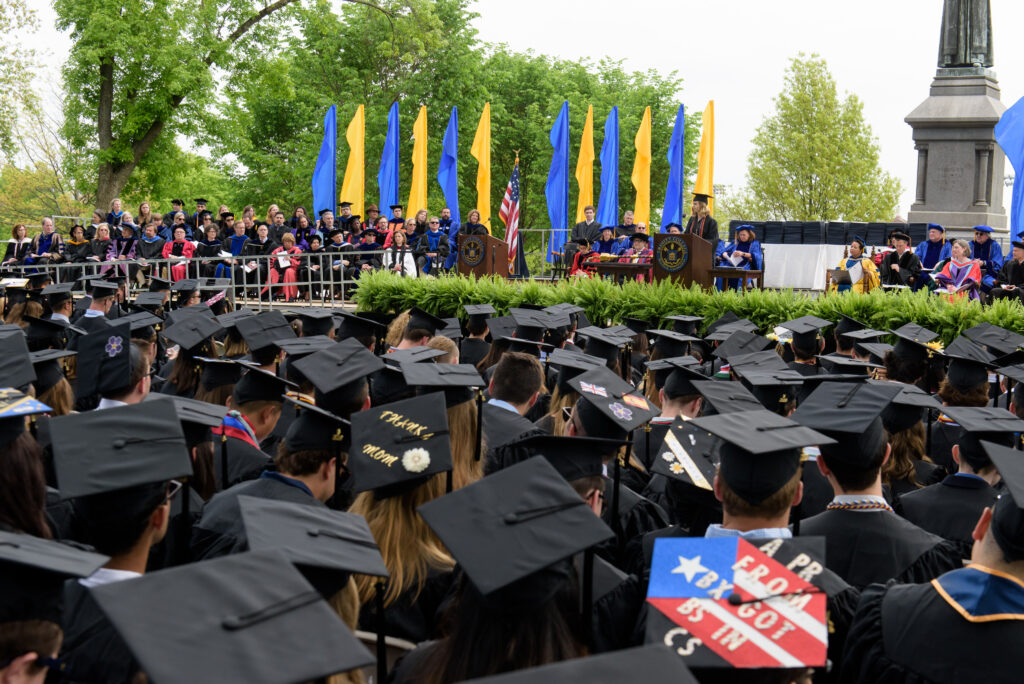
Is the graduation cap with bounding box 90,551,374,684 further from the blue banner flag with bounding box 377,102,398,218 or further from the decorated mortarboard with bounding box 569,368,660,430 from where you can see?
the blue banner flag with bounding box 377,102,398,218

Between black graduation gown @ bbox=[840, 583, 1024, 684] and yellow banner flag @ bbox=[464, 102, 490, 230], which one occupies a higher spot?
yellow banner flag @ bbox=[464, 102, 490, 230]

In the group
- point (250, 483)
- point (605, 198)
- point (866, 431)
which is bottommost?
point (250, 483)

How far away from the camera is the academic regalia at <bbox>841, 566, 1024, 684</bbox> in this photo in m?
2.29

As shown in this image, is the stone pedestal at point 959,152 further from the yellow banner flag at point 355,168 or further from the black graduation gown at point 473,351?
the black graduation gown at point 473,351

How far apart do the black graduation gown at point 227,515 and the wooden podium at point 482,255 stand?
43.1 ft

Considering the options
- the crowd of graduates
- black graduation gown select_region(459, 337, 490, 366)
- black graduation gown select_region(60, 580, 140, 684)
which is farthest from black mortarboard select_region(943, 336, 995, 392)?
black graduation gown select_region(60, 580, 140, 684)

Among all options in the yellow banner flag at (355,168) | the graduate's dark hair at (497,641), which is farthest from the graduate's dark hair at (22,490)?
the yellow banner flag at (355,168)

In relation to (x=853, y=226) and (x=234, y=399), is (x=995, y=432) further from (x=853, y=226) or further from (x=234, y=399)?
(x=853, y=226)

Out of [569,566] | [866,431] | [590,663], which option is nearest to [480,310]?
[866,431]

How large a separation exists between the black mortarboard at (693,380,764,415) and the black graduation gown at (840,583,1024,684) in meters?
1.74

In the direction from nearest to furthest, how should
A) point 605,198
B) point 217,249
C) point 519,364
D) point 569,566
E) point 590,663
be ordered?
1. point 590,663
2. point 569,566
3. point 519,364
4. point 217,249
5. point 605,198

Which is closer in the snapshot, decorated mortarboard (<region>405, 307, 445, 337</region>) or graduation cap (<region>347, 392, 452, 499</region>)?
graduation cap (<region>347, 392, 452, 499</region>)

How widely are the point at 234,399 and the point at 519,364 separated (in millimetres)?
1462

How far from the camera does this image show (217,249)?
1819cm
